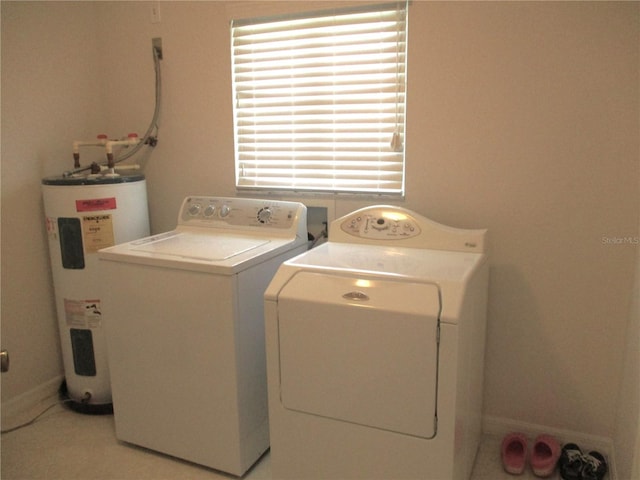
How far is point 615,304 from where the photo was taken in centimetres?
187

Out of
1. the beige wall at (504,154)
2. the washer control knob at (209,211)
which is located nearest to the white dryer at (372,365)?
the beige wall at (504,154)

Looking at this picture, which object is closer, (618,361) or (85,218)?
(618,361)

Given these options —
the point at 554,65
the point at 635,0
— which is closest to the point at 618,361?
the point at 554,65

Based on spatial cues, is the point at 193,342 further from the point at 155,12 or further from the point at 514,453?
the point at 155,12

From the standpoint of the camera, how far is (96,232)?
2.20m

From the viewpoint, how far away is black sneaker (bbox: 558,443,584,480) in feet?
5.98

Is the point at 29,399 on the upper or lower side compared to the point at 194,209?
lower

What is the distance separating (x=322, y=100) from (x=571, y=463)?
1816 mm

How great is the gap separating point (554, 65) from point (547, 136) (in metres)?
0.26

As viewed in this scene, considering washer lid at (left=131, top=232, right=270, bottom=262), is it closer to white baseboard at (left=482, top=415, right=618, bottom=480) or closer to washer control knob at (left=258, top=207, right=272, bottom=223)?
washer control knob at (left=258, top=207, right=272, bottom=223)

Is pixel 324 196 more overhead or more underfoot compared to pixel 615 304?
more overhead

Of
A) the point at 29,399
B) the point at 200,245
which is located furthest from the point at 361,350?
the point at 29,399

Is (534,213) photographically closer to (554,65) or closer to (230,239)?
(554,65)

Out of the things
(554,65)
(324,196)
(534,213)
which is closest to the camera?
→ (554,65)
